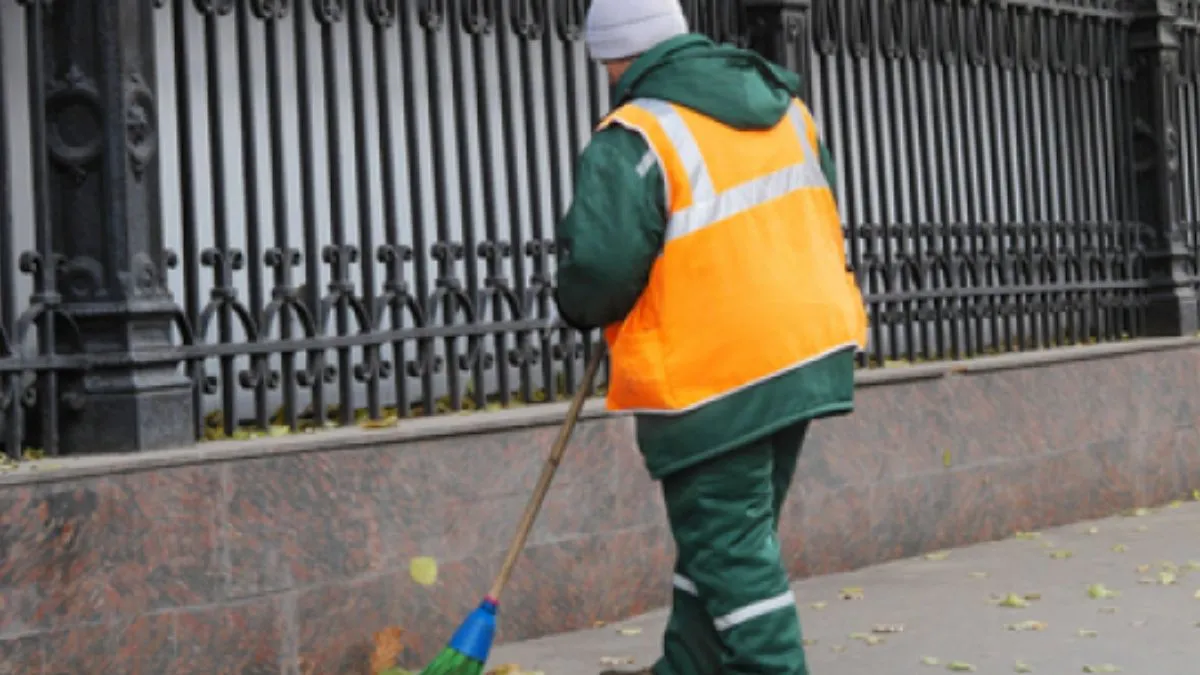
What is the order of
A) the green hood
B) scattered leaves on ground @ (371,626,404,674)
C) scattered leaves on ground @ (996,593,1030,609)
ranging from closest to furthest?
1. the green hood
2. scattered leaves on ground @ (371,626,404,674)
3. scattered leaves on ground @ (996,593,1030,609)

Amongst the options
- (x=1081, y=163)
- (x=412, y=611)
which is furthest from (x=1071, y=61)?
(x=412, y=611)

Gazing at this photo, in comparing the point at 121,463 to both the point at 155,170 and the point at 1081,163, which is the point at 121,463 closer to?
the point at 155,170

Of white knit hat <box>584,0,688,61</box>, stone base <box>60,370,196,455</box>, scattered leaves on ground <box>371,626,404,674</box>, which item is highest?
white knit hat <box>584,0,688,61</box>

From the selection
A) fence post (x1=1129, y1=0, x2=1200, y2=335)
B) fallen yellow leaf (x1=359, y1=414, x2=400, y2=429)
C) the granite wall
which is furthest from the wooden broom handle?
fence post (x1=1129, y1=0, x2=1200, y2=335)

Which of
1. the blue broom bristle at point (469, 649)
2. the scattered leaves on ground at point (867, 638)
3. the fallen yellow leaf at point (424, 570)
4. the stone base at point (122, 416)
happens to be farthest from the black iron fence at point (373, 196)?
the scattered leaves on ground at point (867, 638)

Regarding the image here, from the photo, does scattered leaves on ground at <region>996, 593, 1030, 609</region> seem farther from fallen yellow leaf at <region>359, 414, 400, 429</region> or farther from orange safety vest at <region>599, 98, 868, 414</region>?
orange safety vest at <region>599, 98, 868, 414</region>

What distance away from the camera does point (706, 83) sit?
16.4ft

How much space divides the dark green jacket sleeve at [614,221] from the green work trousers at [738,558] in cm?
48

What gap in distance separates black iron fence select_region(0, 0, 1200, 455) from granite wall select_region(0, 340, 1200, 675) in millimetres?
294

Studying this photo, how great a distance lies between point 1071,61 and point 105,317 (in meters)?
6.53

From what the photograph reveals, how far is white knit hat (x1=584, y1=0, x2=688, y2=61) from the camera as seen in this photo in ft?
16.7

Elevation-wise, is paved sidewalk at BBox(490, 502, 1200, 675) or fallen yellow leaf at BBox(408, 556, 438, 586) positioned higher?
fallen yellow leaf at BBox(408, 556, 438, 586)

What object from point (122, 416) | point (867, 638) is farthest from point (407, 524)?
point (867, 638)

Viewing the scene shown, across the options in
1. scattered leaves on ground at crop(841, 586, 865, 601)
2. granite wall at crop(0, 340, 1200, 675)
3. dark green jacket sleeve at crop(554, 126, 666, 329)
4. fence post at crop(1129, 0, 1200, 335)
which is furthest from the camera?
fence post at crop(1129, 0, 1200, 335)
